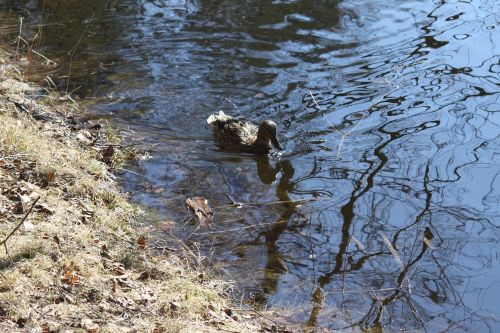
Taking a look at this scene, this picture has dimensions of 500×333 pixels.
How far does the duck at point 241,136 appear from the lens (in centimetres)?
815

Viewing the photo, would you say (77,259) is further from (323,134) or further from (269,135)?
(323,134)

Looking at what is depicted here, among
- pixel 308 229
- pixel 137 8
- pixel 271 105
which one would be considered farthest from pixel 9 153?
pixel 137 8

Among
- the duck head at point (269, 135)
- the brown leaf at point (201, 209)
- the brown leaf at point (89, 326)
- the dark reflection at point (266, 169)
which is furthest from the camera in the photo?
the duck head at point (269, 135)

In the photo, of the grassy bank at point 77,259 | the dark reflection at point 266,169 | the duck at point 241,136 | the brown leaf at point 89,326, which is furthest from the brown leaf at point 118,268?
the duck at point 241,136

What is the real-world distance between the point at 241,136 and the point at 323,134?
100 centimetres

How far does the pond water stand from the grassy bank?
1.93 feet

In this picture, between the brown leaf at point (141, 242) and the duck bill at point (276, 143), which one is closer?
the brown leaf at point (141, 242)

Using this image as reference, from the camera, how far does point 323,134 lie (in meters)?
8.46

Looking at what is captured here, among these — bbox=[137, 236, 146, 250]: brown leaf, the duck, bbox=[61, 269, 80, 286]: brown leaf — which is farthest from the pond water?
bbox=[61, 269, 80, 286]: brown leaf

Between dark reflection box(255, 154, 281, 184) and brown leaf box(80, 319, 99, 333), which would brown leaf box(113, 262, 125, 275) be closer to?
brown leaf box(80, 319, 99, 333)

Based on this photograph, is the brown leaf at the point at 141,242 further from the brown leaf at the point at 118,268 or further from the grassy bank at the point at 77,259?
the brown leaf at the point at 118,268

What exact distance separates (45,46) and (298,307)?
24.2 feet

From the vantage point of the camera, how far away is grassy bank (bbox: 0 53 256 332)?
4516 millimetres

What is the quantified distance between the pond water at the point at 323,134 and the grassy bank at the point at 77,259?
1.93 feet
